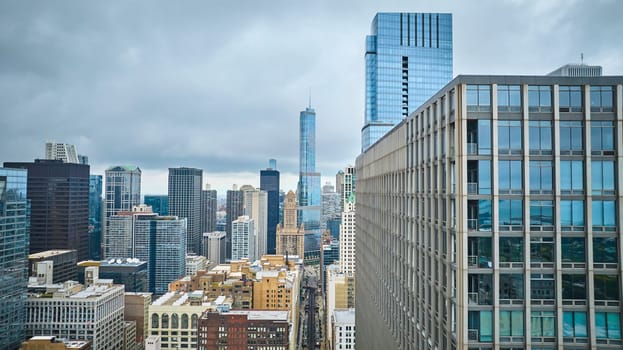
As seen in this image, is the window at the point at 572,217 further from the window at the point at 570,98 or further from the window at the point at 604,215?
the window at the point at 570,98

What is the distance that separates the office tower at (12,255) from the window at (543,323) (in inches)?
4286

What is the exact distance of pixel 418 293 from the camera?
31.8 meters

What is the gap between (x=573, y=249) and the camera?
876 inches

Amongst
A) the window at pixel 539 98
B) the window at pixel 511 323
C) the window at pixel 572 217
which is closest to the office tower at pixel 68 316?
the window at pixel 511 323

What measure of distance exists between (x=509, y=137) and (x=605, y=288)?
9.20 m

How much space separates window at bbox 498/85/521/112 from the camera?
22.5m

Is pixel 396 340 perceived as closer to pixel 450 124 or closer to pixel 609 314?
pixel 609 314

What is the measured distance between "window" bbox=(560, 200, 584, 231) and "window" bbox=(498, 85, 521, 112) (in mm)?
5482

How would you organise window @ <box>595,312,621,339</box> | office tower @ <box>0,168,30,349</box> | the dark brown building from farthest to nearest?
1. the dark brown building
2. office tower @ <box>0,168,30,349</box>
3. window @ <box>595,312,621,339</box>

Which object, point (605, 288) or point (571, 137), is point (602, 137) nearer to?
point (571, 137)

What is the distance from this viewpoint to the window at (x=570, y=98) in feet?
73.7

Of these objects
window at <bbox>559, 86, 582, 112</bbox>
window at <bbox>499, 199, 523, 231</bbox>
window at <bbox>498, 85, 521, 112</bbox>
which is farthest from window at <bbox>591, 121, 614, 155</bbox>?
window at <bbox>499, 199, 523, 231</bbox>

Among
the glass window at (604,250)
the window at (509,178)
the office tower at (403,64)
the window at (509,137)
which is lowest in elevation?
the glass window at (604,250)

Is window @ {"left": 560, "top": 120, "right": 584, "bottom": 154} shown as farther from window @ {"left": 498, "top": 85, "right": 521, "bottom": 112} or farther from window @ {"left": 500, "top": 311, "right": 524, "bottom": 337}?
window @ {"left": 500, "top": 311, "right": 524, "bottom": 337}
